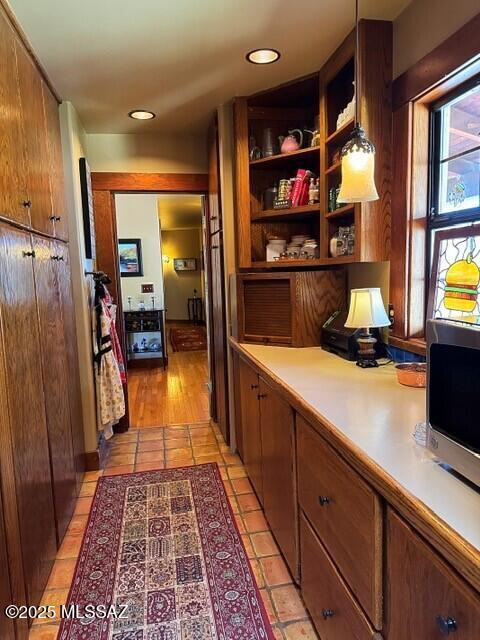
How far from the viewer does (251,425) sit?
2.36 metres

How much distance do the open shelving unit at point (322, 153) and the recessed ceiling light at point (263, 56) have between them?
0.28 m

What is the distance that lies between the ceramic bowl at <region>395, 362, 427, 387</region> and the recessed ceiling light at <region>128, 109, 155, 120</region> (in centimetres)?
229

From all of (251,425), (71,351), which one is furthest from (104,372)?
(251,425)

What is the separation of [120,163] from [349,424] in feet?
9.26

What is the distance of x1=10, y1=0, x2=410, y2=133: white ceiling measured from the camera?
66.1 inches

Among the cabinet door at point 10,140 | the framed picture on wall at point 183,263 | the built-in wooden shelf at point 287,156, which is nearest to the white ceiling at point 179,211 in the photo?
the framed picture on wall at point 183,263

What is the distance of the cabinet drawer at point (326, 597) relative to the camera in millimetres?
1107

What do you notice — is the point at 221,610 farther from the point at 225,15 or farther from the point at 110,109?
the point at 110,109

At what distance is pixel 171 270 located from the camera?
1065 cm

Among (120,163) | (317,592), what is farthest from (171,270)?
(317,592)

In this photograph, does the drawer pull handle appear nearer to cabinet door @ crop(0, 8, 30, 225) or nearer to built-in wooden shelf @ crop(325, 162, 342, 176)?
cabinet door @ crop(0, 8, 30, 225)

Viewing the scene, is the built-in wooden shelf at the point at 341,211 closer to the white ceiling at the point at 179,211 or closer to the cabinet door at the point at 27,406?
the cabinet door at the point at 27,406

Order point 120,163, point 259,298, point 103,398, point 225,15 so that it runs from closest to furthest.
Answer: point 225,15 → point 259,298 → point 103,398 → point 120,163

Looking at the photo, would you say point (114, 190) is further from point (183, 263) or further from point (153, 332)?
point (183, 263)
